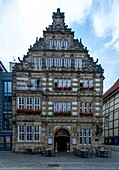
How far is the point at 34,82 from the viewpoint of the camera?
90.6ft

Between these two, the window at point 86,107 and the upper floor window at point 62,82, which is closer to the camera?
the window at point 86,107

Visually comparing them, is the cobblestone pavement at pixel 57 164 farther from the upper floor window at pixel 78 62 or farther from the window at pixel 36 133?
the upper floor window at pixel 78 62

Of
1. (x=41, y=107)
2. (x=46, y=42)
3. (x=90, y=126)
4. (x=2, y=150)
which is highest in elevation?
(x=46, y=42)

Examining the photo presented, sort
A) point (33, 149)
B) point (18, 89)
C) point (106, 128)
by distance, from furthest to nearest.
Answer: point (106, 128), point (18, 89), point (33, 149)

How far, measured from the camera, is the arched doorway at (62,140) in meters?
27.3

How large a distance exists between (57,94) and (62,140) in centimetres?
603

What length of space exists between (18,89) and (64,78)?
5973mm

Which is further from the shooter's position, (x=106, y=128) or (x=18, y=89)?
(x=106, y=128)

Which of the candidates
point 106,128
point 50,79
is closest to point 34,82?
point 50,79

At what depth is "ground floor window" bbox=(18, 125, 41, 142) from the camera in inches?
1040

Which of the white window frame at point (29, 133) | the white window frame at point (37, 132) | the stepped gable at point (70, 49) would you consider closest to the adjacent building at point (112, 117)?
the stepped gable at point (70, 49)

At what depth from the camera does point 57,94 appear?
27.4 m

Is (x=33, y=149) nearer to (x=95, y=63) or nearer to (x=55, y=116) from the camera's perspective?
(x=55, y=116)

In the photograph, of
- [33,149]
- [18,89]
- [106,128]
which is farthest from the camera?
[106,128]
